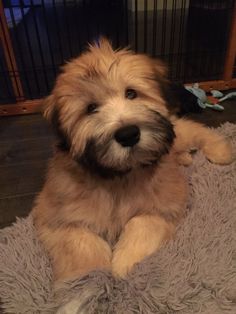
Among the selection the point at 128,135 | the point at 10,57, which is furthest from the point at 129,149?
the point at 10,57

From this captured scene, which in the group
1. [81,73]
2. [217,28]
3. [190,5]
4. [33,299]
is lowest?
[33,299]

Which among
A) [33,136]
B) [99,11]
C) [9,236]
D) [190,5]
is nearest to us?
[9,236]

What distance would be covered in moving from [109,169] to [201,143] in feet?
2.45

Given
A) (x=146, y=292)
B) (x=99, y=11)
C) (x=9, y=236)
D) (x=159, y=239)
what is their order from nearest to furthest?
1. (x=146, y=292)
2. (x=159, y=239)
3. (x=9, y=236)
4. (x=99, y=11)

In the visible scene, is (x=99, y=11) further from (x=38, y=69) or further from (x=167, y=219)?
(x=167, y=219)

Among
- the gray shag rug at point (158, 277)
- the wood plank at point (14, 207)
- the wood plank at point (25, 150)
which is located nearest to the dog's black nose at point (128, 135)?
the gray shag rug at point (158, 277)

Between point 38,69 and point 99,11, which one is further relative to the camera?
point 99,11

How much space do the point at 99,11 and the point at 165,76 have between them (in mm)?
1827

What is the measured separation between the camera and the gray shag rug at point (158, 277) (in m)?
0.97

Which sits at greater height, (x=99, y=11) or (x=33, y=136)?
(x=99, y=11)

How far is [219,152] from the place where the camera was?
5.03 ft

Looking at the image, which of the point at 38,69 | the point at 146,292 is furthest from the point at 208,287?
the point at 38,69

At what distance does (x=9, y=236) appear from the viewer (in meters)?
1.29

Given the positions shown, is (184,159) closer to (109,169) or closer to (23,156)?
(109,169)
